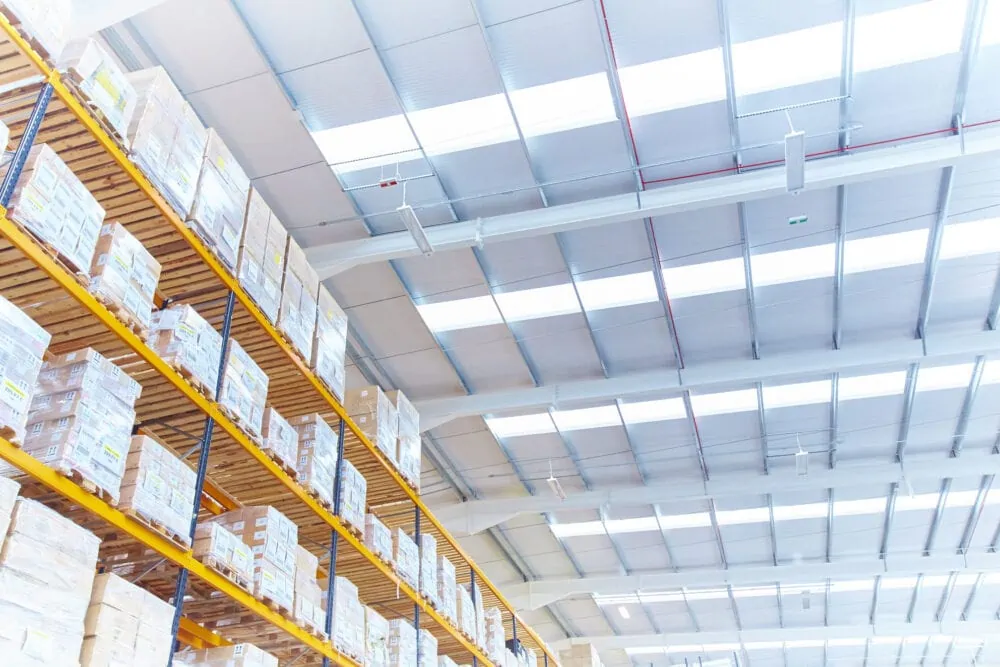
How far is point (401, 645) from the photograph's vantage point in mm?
9125

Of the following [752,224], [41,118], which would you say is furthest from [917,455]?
[41,118]

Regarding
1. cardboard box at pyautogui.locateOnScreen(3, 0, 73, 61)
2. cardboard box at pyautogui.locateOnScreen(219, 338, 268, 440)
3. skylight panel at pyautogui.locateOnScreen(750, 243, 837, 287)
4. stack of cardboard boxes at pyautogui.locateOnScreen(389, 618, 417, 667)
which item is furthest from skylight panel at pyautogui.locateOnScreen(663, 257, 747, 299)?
cardboard box at pyautogui.locateOnScreen(3, 0, 73, 61)

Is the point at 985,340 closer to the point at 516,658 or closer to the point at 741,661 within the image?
the point at 516,658

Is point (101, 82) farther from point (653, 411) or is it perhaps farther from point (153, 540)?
point (653, 411)

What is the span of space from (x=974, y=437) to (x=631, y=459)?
6.48 meters

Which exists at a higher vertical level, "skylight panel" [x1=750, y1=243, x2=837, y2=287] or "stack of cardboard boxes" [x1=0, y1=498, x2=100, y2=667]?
"skylight panel" [x1=750, y1=243, x2=837, y2=287]

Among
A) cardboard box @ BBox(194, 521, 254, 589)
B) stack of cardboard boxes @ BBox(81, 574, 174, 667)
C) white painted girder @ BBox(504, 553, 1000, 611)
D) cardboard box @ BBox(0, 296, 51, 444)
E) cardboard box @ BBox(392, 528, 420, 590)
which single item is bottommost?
stack of cardboard boxes @ BBox(81, 574, 174, 667)

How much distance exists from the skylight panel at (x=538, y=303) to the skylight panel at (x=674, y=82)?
10.8 ft

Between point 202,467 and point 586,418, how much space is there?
9211mm

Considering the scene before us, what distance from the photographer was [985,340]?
1227cm

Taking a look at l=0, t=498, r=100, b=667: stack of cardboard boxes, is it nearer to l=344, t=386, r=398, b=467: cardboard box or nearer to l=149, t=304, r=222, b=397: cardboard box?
l=149, t=304, r=222, b=397: cardboard box

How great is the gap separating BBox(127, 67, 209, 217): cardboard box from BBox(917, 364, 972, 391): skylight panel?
39.0 feet

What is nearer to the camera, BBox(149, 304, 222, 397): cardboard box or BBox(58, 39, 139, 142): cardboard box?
BBox(58, 39, 139, 142): cardboard box

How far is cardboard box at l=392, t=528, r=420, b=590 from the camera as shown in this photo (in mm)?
9531
